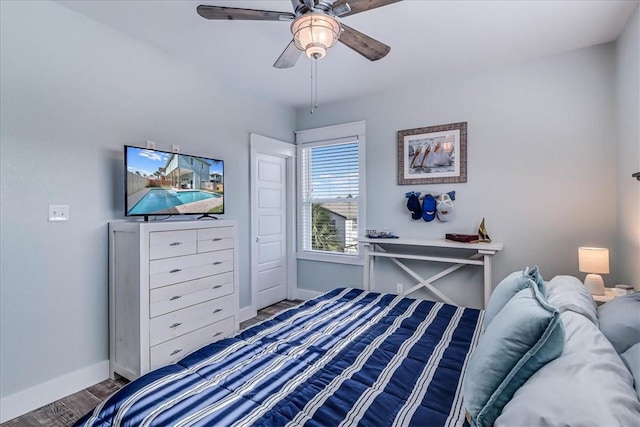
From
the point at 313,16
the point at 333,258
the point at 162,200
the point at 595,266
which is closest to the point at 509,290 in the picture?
the point at 595,266

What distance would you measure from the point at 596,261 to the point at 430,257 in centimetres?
131

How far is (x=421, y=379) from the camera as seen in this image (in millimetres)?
1329

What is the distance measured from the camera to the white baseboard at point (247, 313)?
3.58m

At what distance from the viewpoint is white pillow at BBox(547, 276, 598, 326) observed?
136cm

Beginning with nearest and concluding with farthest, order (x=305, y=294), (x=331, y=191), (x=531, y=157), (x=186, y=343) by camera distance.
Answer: (x=186, y=343), (x=531, y=157), (x=331, y=191), (x=305, y=294)

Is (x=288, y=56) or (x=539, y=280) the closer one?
(x=539, y=280)

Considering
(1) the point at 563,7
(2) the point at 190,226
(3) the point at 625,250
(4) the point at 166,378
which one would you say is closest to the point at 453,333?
(4) the point at 166,378

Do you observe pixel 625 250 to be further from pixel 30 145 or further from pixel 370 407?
pixel 30 145

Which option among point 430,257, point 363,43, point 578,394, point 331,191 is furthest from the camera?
point 331,191

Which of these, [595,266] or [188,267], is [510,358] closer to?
[595,266]

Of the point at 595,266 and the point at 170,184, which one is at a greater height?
the point at 170,184

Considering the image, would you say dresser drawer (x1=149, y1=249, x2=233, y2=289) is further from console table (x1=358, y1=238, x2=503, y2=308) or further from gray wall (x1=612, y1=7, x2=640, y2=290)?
gray wall (x1=612, y1=7, x2=640, y2=290)

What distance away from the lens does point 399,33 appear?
2.51 meters

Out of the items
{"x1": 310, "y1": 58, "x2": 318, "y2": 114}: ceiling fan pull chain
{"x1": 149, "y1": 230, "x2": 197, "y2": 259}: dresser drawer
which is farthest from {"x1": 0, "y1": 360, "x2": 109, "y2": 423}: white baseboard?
{"x1": 310, "y1": 58, "x2": 318, "y2": 114}: ceiling fan pull chain
